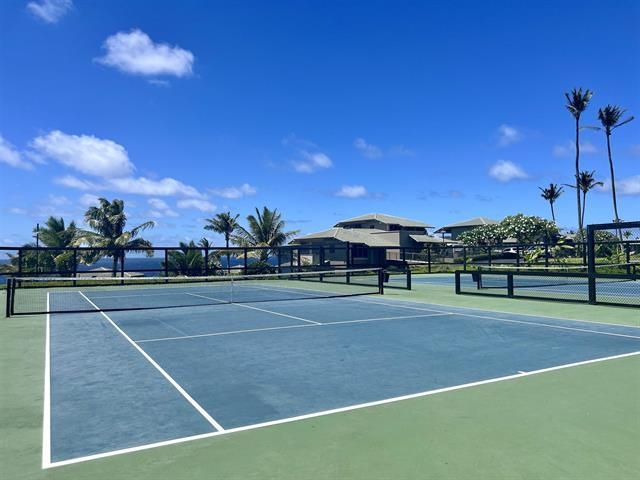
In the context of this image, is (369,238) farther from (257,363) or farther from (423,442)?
(423,442)

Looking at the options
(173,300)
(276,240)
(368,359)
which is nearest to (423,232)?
(276,240)

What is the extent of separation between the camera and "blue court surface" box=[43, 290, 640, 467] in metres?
4.81

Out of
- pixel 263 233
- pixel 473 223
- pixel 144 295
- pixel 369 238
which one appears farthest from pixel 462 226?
pixel 144 295

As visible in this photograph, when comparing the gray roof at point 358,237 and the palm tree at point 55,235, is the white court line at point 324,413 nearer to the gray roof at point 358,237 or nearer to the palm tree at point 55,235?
the palm tree at point 55,235

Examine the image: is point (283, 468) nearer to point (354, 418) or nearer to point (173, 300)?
point (354, 418)

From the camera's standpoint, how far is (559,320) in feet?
36.8

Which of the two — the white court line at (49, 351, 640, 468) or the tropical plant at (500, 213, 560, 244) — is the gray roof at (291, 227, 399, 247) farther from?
the white court line at (49, 351, 640, 468)

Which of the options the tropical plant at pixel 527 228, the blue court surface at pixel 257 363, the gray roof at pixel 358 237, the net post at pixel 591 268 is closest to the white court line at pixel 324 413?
the blue court surface at pixel 257 363

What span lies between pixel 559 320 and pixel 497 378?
5.89 m

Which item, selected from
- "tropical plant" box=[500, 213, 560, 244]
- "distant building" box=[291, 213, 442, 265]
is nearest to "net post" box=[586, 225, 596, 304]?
"distant building" box=[291, 213, 442, 265]

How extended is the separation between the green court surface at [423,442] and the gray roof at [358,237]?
1576 inches

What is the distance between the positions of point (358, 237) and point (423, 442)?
4382 cm

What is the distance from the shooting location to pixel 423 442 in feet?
13.7

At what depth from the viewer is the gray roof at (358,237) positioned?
46.5 meters
